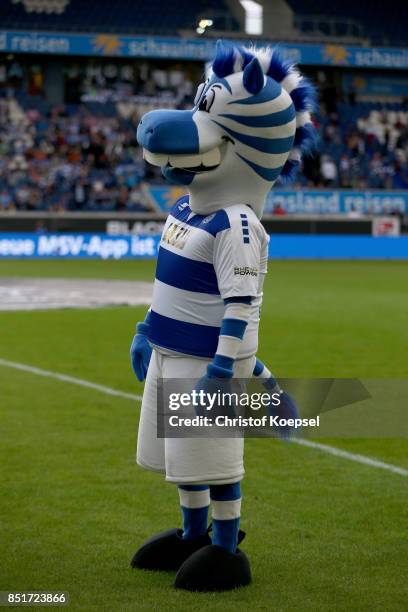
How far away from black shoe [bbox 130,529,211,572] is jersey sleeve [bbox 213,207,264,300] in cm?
122

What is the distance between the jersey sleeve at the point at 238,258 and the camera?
4.53 meters

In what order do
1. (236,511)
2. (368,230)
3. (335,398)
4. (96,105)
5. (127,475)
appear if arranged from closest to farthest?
(236,511) → (127,475) → (335,398) → (368,230) → (96,105)

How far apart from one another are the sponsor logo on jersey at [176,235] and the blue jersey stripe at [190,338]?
0.34 m

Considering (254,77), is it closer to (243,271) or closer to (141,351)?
(243,271)

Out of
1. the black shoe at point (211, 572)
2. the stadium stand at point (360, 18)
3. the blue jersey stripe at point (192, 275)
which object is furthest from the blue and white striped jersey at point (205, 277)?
the stadium stand at point (360, 18)

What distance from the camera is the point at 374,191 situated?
40.8 m

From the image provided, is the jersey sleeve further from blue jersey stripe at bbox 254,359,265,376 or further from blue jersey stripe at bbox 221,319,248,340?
blue jersey stripe at bbox 254,359,265,376

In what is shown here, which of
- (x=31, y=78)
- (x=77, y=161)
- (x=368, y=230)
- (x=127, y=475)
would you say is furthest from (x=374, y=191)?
(x=127, y=475)

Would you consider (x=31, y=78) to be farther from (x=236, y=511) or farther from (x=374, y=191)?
(x=236, y=511)

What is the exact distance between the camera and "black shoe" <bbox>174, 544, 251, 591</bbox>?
464cm

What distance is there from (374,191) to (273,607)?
3741 cm

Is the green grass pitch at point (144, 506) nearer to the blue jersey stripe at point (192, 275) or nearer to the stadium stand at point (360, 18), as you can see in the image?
the blue jersey stripe at point (192, 275)

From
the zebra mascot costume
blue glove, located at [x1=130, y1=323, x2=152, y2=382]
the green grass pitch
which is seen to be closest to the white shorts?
the zebra mascot costume

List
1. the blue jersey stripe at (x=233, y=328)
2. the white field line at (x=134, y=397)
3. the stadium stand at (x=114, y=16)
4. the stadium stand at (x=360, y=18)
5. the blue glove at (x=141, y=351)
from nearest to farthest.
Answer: the blue jersey stripe at (x=233, y=328)
the blue glove at (x=141, y=351)
the white field line at (x=134, y=397)
the stadium stand at (x=114, y=16)
the stadium stand at (x=360, y=18)
